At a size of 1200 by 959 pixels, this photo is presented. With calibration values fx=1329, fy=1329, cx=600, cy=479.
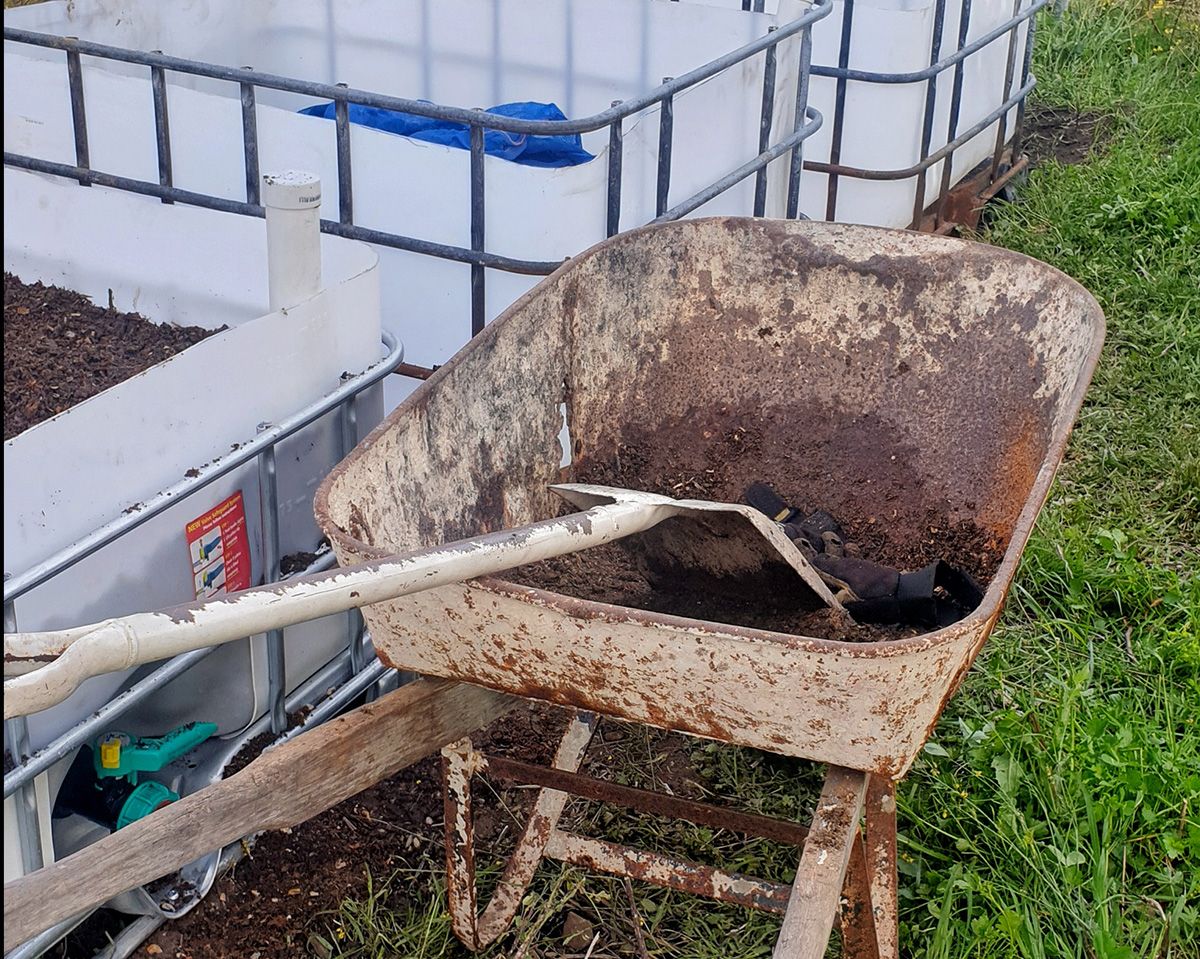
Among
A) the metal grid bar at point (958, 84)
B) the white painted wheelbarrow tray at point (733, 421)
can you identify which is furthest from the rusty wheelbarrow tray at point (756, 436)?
the metal grid bar at point (958, 84)

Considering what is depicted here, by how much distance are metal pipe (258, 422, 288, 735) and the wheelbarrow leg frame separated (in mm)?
329

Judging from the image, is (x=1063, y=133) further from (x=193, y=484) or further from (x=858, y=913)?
(x=193, y=484)

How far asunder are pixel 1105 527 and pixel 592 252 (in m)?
1.58

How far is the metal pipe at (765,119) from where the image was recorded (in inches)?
105

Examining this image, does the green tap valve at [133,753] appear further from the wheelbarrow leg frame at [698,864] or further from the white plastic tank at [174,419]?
the wheelbarrow leg frame at [698,864]

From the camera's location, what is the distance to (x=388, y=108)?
7.19 ft

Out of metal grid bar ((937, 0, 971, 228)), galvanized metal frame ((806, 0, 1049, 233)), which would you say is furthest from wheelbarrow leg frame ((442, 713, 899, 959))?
metal grid bar ((937, 0, 971, 228))

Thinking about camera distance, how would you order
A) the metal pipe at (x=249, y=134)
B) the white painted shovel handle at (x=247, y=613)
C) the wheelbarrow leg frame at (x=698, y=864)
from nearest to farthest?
the white painted shovel handle at (x=247, y=613) → the wheelbarrow leg frame at (x=698, y=864) → the metal pipe at (x=249, y=134)

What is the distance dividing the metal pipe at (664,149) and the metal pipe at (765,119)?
0.34 m

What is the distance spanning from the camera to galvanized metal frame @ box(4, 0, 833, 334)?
216 centimetres

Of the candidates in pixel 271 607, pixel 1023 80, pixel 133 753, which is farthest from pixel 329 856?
pixel 1023 80

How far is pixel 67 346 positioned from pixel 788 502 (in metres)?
1.28

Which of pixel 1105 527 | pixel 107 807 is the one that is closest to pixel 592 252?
pixel 107 807

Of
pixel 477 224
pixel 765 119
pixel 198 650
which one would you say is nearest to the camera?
pixel 198 650
